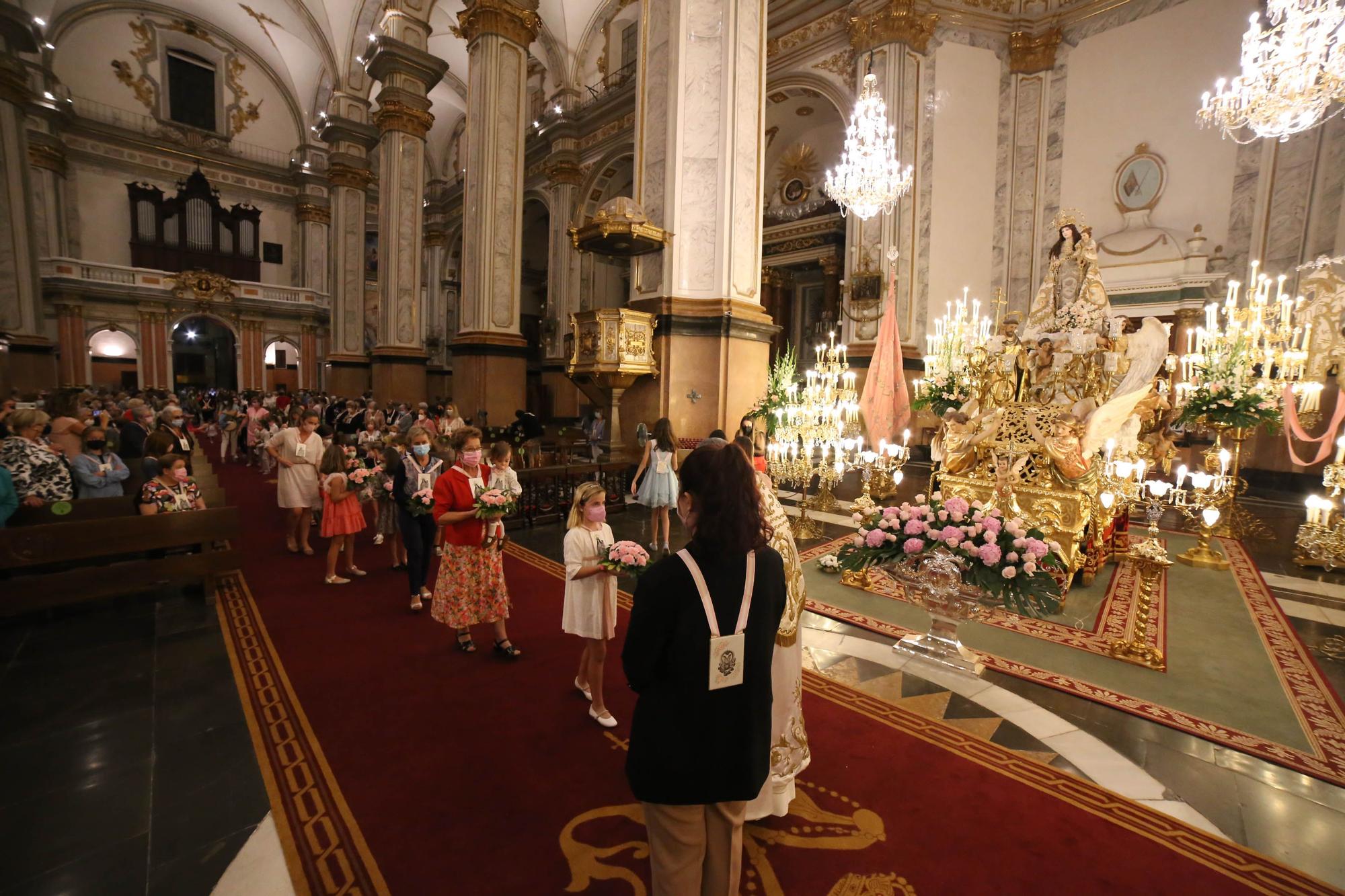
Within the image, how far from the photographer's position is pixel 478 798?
2865mm

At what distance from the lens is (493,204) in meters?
12.4

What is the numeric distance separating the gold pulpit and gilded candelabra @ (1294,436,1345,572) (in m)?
8.12

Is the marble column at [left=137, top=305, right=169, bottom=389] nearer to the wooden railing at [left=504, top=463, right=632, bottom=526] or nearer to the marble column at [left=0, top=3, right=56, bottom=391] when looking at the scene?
the marble column at [left=0, top=3, right=56, bottom=391]

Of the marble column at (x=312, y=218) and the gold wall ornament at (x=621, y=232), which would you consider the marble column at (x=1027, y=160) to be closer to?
the gold wall ornament at (x=621, y=232)

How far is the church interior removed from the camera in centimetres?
261

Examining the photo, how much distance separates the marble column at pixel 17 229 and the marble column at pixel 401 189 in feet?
24.1

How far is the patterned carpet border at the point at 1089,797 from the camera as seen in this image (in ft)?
8.14

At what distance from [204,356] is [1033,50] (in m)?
36.1

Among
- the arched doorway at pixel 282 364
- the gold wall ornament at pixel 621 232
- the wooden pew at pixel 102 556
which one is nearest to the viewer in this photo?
the wooden pew at pixel 102 556

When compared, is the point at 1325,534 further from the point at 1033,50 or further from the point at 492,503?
the point at 1033,50

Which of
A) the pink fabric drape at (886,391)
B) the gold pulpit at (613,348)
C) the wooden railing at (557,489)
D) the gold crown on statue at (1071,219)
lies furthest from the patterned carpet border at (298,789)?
the gold crown on statue at (1071,219)

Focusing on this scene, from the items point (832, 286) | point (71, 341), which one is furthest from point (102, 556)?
point (71, 341)

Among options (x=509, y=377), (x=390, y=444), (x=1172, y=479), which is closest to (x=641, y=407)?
(x=390, y=444)

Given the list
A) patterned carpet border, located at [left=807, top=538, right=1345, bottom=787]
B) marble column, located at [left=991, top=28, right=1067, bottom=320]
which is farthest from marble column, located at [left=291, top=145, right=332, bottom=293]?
patterned carpet border, located at [left=807, top=538, right=1345, bottom=787]
